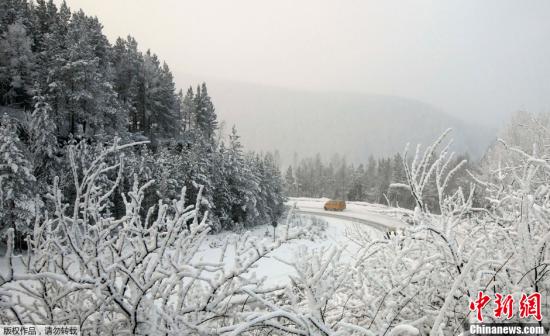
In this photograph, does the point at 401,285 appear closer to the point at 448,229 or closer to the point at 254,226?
the point at 448,229

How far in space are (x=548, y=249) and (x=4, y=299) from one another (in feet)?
11.7

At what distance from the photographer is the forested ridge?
19.6 meters

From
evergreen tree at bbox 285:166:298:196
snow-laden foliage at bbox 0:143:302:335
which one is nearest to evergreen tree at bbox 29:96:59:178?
snow-laden foliage at bbox 0:143:302:335

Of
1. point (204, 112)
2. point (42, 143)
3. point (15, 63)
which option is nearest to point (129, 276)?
point (42, 143)

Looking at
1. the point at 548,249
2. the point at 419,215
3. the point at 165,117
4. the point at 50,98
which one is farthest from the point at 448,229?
the point at 165,117

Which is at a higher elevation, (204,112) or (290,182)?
(204,112)

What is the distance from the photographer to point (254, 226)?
101ft

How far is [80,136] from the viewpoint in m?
21.7

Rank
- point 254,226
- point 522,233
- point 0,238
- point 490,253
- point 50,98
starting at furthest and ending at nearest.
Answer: point 254,226, point 50,98, point 0,238, point 490,253, point 522,233

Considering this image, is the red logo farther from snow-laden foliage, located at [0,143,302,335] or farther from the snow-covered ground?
the snow-covered ground

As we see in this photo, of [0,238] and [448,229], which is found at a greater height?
[448,229]

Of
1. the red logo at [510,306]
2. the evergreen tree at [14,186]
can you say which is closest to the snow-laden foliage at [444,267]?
the red logo at [510,306]

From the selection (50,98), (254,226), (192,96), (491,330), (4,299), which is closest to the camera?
(4,299)

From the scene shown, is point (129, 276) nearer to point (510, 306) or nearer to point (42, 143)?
point (510, 306)
